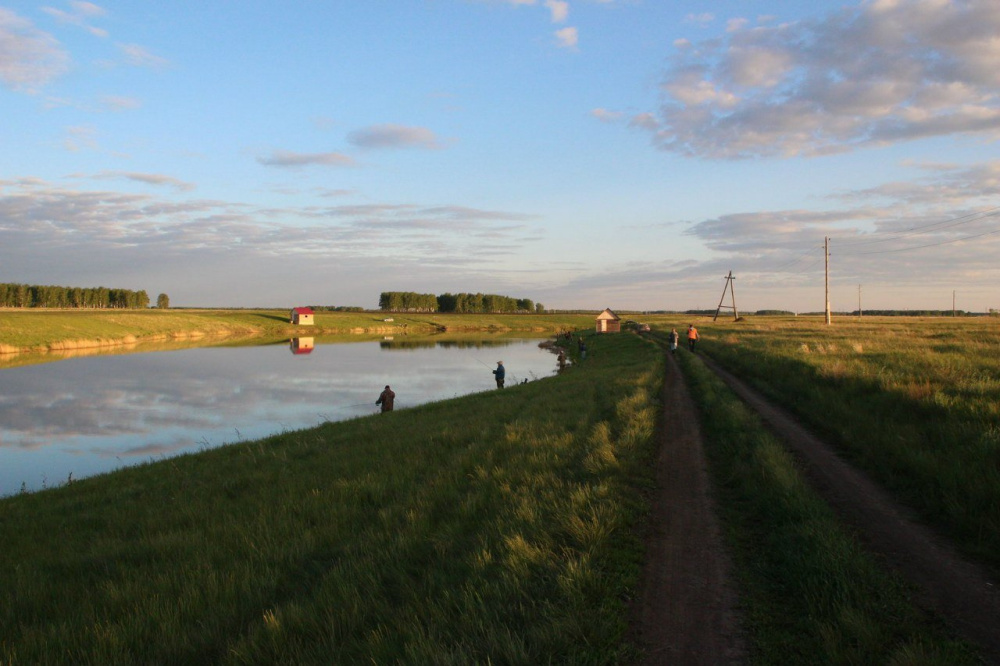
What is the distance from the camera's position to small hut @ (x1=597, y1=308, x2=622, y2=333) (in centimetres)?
9425

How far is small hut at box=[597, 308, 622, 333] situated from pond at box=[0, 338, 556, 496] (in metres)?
38.4

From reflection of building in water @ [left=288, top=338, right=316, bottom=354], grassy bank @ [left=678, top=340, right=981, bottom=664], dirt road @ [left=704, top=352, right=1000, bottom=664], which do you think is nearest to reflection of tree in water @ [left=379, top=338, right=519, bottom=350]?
reflection of building in water @ [left=288, top=338, right=316, bottom=354]

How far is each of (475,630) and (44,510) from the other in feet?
40.3

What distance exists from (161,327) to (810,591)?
359ft

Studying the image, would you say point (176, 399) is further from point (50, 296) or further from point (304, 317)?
point (50, 296)

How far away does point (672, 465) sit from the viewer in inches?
402

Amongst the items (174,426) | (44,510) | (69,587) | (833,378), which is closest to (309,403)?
(174,426)

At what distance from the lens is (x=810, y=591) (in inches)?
201

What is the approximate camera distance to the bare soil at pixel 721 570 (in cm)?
452

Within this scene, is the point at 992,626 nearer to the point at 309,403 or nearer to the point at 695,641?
the point at 695,641

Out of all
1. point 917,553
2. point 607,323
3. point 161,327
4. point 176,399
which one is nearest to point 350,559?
point 917,553

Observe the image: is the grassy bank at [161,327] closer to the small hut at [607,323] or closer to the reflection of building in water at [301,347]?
the reflection of building in water at [301,347]

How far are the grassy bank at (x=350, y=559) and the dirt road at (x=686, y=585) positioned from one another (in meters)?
0.26


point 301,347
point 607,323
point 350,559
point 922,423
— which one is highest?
point 607,323
